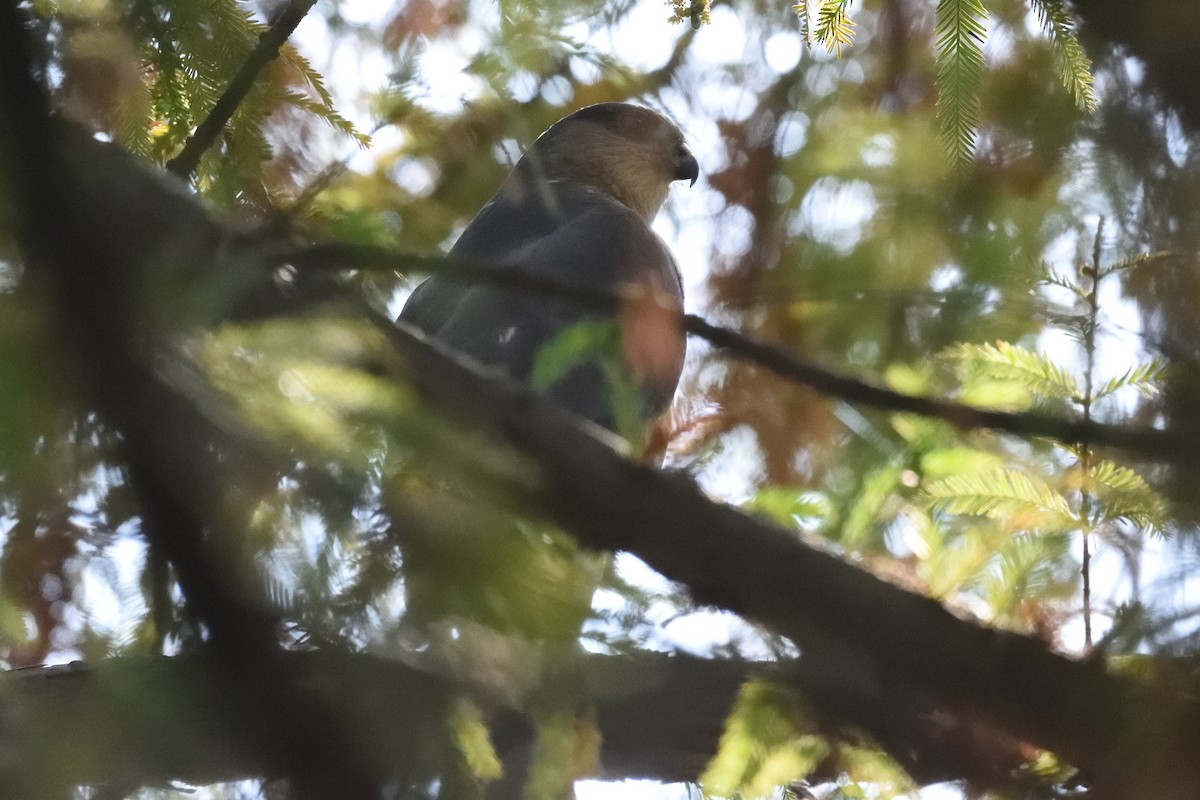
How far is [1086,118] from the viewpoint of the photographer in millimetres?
1863

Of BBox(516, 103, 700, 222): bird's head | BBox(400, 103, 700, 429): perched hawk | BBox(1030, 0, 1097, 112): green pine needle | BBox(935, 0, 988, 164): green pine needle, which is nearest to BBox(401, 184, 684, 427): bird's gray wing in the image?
BBox(400, 103, 700, 429): perched hawk

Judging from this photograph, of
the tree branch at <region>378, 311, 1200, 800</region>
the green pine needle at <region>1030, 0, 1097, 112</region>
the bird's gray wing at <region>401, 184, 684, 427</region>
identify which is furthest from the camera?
the bird's gray wing at <region>401, 184, 684, 427</region>

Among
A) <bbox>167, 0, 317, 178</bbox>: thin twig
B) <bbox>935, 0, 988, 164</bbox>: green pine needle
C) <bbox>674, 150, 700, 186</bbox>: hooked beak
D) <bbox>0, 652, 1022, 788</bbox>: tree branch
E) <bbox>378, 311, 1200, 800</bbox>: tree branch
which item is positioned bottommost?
<bbox>0, 652, 1022, 788</bbox>: tree branch

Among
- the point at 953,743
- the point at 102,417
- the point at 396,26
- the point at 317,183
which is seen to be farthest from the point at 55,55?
the point at 953,743

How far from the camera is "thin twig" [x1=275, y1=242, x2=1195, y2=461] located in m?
1.05

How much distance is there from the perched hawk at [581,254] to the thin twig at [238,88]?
0.46 metres

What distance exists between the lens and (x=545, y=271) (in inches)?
105

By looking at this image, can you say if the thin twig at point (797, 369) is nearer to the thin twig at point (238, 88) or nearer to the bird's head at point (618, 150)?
the thin twig at point (238, 88)

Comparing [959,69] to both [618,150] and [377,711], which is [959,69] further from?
[618,150]

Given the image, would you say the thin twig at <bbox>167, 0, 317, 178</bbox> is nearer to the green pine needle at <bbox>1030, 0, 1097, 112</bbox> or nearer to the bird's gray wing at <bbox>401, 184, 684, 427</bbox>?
the bird's gray wing at <bbox>401, 184, 684, 427</bbox>

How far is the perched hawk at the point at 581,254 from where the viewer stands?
5.75 ft

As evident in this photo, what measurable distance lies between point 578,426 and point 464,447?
198mm

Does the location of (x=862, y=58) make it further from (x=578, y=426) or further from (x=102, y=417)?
(x=102, y=417)

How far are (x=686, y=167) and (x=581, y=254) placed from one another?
5.05 feet
